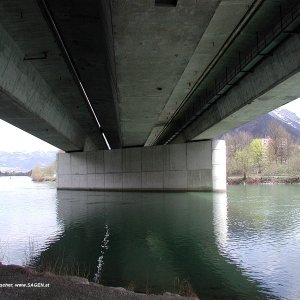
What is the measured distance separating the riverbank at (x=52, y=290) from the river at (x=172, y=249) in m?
2.18

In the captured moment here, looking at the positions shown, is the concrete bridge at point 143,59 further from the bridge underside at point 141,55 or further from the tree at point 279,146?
the tree at point 279,146

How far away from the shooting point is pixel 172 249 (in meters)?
15.3

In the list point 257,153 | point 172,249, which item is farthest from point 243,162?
point 172,249

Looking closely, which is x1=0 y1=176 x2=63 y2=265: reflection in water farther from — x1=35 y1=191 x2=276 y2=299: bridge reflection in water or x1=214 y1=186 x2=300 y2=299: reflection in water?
x1=214 y1=186 x2=300 y2=299: reflection in water

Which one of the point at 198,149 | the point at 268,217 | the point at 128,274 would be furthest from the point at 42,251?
the point at 198,149

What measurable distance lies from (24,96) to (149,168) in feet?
113

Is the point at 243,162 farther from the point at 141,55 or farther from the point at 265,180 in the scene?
the point at 141,55

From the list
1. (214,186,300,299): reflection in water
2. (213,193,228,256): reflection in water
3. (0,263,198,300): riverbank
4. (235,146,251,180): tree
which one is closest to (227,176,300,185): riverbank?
(235,146,251,180): tree

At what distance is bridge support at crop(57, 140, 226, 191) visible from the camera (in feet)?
155

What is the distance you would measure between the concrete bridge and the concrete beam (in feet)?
0.16

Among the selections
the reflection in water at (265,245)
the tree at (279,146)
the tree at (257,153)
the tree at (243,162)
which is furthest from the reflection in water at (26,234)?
the tree at (279,146)

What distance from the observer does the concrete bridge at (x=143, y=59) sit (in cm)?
1210

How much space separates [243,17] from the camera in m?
14.3

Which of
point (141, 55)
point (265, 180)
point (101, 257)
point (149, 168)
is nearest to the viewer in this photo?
point (101, 257)
